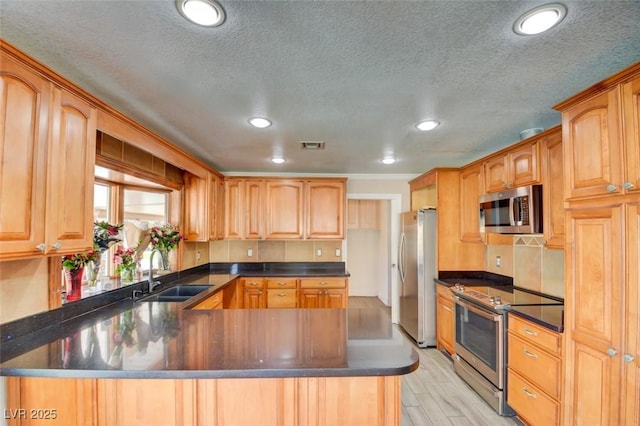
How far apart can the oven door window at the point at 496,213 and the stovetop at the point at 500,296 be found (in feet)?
2.13

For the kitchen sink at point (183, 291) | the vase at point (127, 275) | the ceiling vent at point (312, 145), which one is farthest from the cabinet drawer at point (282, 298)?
the ceiling vent at point (312, 145)

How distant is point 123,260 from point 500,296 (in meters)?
3.35

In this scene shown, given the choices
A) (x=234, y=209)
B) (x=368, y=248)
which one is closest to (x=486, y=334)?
(x=234, y=209)

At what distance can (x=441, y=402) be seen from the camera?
2615 millimetres

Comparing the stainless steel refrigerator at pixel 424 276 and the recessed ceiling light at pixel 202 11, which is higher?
the recessed ceiling light at pixel 202 11

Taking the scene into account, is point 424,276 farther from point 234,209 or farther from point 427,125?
point 234,209

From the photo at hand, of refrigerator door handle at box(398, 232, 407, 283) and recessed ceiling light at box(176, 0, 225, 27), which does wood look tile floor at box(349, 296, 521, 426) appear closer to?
refrigerator door handle at box(398, 232, 407, 283)

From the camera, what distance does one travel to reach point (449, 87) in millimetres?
1800

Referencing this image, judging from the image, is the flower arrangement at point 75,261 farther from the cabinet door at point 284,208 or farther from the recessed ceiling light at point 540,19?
the recessed ceiling light at point 540,19

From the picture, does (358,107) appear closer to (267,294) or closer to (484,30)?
(484,30)

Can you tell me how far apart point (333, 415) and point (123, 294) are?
208cm

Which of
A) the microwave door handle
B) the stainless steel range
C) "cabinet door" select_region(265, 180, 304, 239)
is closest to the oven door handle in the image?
the stainless steel range

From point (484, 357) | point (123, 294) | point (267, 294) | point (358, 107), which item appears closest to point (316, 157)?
point (358, 107)

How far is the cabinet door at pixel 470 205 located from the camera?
11.0ft
